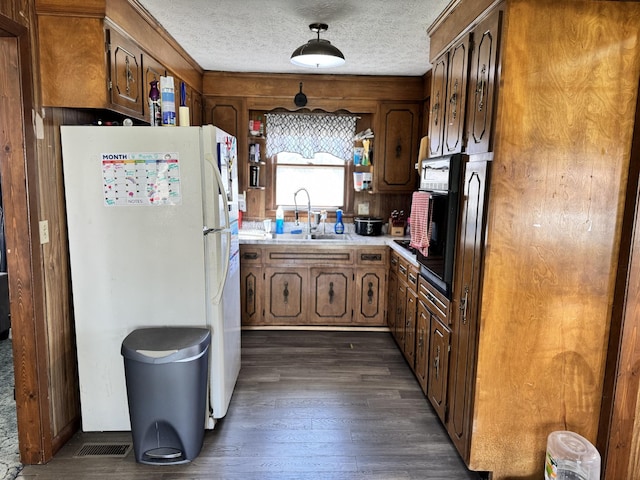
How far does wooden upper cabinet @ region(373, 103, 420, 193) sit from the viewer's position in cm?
425

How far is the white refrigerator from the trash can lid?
12 centimetres

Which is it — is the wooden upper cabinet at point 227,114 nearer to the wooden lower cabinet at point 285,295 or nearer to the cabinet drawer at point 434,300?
the wooden lower cabinet at point 285,295

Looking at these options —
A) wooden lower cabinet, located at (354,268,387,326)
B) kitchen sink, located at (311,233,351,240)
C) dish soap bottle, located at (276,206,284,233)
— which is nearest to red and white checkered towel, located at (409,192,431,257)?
wooden lower cabinet, located at (354,268,387,326)

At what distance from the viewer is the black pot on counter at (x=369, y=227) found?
4.30 meters

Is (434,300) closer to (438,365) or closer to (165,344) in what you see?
(438,365)

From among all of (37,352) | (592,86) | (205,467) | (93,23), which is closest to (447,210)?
(592,86)

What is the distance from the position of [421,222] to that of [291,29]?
1588 mm

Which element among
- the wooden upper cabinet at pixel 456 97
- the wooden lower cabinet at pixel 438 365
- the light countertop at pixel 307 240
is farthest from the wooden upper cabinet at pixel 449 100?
the light countertop at pixel 307 240

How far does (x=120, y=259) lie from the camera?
232cm

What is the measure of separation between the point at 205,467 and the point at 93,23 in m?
2.32

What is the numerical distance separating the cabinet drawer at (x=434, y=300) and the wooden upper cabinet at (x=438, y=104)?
0.84 meters

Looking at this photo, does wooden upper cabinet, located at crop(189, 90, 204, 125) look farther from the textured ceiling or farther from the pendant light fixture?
the pendant light fixture

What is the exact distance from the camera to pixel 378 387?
9.95 ft

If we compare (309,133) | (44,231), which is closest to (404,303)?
(309,133)
